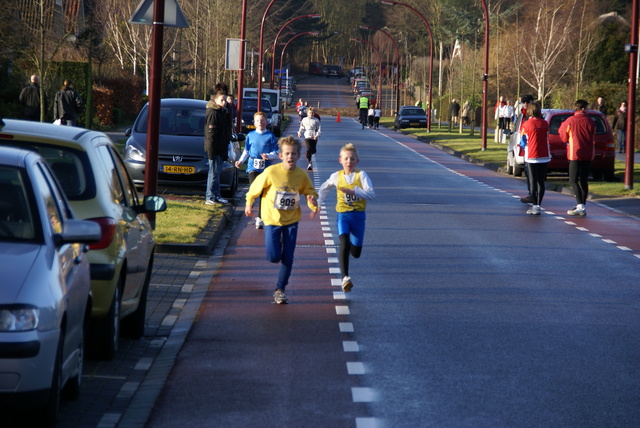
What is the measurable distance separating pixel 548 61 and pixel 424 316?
53897 mm

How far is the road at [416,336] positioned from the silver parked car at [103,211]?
339 mm

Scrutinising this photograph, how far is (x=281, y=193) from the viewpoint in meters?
10.8

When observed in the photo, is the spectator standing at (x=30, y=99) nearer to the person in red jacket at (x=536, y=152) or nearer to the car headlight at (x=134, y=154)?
the car headlight at (x=134, y=154)

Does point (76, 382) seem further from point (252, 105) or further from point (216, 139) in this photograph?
point (252, 105)

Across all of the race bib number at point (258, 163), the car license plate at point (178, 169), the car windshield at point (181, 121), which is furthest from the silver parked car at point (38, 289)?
the car windshield at point (181, 121)

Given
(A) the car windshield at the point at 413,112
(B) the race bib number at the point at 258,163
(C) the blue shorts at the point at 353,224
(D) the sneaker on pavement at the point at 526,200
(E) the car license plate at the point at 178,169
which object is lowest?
(D) the sneaker on pavement at the point at 526,200

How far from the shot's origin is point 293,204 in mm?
10859

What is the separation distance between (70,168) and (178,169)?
41.7 ft

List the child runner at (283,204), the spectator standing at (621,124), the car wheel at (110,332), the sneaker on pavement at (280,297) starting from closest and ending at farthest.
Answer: the car wheel at (110,332) < the sneaker on pavement at (280,297) < the child runner at (283,204) < the spectator standing at (621,124)

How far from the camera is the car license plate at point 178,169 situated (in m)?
20.7

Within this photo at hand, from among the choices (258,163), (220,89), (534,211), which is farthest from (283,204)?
(534,211)

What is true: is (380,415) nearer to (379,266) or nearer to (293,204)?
(293,204)

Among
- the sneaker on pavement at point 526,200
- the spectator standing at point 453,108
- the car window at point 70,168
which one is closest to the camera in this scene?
the car window at point 70,168

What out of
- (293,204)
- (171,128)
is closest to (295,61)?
(171,128)
